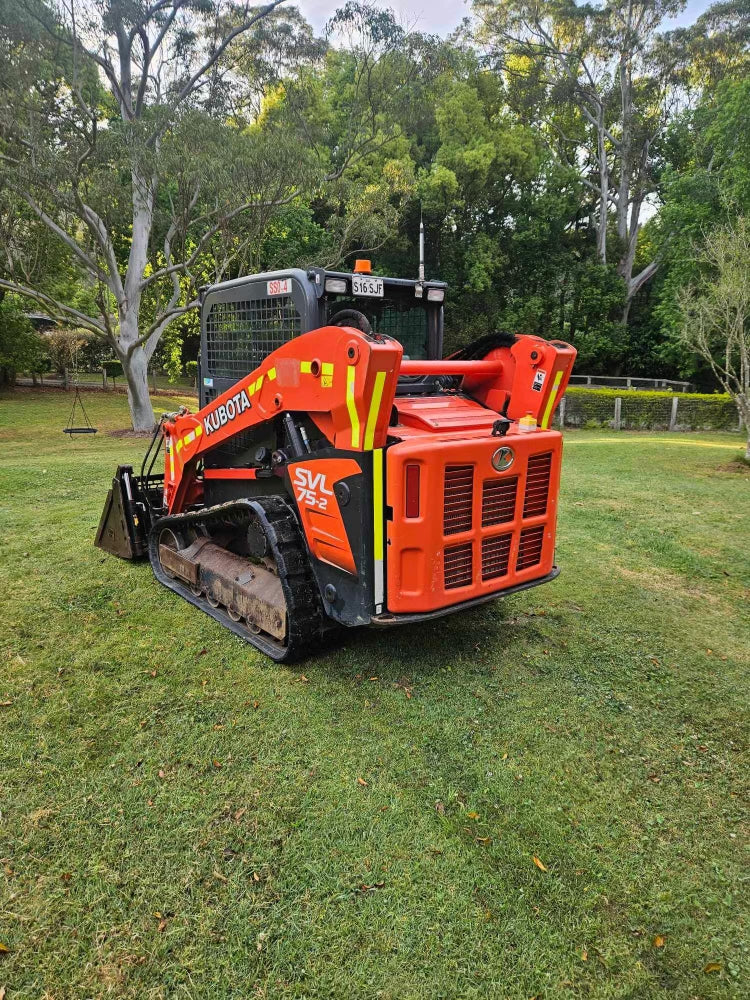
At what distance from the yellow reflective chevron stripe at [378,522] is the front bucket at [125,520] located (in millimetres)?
3085

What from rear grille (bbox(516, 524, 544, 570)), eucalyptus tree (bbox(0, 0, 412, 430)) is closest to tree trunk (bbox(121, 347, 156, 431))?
eucalyptus tree (bbox(0, 0, 412, 430))

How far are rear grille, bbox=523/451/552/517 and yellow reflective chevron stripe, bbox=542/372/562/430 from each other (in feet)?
1.34

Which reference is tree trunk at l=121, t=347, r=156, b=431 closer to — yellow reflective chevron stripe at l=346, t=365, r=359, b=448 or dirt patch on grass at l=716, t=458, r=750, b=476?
dirt patch on grass at l=716, t=458, r=750, b=476

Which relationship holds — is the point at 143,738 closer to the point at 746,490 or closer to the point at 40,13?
the point at 746,490

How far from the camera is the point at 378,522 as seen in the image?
3.29m

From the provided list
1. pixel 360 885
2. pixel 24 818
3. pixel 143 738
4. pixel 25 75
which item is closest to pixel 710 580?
pixel 360 885

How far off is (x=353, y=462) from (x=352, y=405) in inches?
12.5

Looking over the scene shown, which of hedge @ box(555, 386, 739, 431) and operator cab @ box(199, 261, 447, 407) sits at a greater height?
operator cab @ box(199, 261, 447, 407)

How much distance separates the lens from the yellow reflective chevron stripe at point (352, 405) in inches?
124

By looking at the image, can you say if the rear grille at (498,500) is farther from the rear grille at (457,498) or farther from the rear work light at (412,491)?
the rear work light at (412,491)

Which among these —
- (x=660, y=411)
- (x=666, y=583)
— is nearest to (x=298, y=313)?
(x=666, y=583)

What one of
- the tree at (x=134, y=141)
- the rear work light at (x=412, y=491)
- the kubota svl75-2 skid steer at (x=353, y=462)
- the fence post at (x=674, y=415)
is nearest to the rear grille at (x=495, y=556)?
the kubota svl75-2 skid steer at (x=353, y=462)

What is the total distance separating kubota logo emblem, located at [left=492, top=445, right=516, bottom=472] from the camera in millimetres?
3494

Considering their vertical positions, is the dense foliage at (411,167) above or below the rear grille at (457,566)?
above
